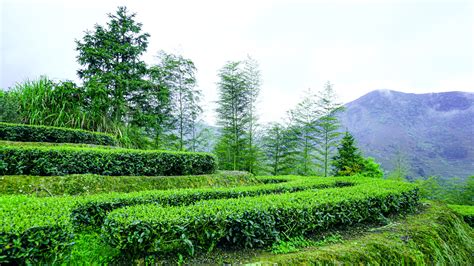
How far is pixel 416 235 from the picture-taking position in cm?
355

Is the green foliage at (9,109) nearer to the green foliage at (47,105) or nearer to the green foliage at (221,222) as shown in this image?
the green foliage at (47,105)

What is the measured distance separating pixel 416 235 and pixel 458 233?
77.1 inches

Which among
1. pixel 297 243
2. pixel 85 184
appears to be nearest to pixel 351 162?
pixel 297 243

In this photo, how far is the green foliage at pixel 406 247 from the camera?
258 centimetres

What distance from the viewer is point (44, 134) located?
6.16 metres

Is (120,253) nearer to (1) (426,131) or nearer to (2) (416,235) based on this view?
(2) (416,235)

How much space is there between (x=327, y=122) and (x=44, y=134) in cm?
1191

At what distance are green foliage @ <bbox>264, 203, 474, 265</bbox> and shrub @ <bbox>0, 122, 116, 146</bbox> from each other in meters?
6.39

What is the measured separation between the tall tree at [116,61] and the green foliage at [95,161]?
523cm

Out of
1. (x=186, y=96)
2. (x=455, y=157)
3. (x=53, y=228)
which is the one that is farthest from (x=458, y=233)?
(x=455, y=157)

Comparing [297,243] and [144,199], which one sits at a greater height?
[144,199]

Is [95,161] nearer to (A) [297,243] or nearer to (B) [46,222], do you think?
(B) [46,222]

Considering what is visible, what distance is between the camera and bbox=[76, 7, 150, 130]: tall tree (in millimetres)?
10017

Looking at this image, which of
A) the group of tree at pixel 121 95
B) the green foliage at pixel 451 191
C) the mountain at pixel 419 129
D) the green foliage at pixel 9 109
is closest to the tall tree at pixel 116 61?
the group of tree at pixel 121 95
